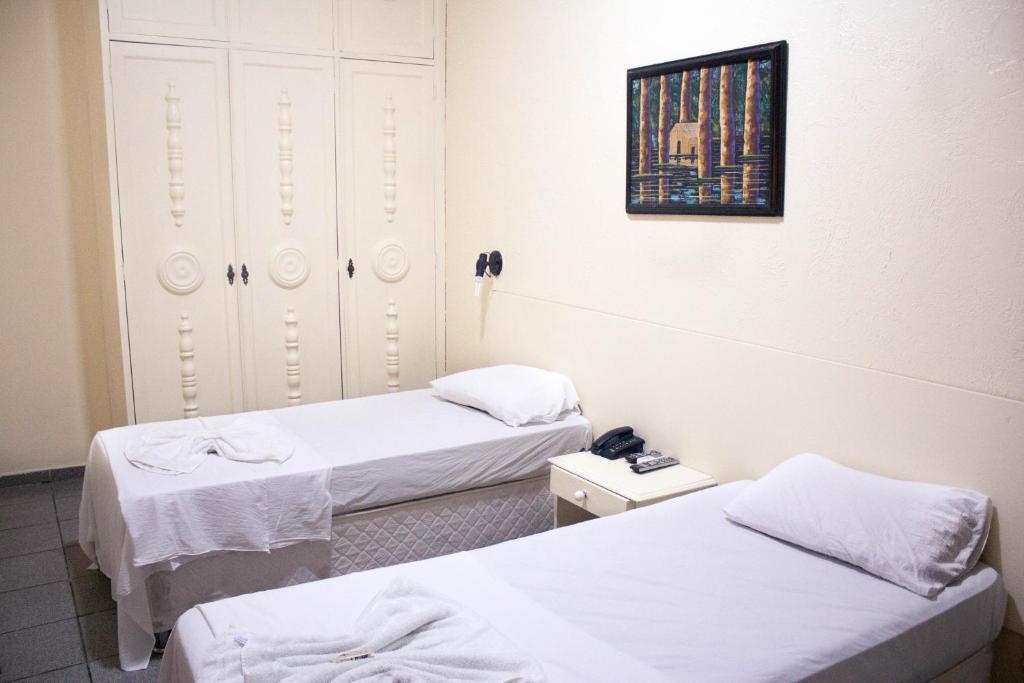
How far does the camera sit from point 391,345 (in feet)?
14.1

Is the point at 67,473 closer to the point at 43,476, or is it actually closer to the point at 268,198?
the point at 43,476

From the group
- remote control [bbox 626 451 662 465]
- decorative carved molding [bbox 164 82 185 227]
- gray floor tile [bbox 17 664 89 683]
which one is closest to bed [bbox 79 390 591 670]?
gray floor tile [bbox 17 664 89 683]

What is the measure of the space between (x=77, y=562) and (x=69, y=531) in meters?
0.35

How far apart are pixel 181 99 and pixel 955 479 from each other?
3279 millimetres

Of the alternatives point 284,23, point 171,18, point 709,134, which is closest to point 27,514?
point 171,18

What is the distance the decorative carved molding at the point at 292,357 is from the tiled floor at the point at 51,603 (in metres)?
1.07

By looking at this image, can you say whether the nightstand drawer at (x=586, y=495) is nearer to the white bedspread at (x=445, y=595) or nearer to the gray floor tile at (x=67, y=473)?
the white bedspread at (x=445, y=595)

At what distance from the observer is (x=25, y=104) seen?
396 cm

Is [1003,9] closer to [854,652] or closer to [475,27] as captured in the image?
[854,652]

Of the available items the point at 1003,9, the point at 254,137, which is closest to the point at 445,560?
the point at 1003,9

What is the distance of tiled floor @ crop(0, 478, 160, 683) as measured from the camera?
8.55ft

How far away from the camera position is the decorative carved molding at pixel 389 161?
4.12m

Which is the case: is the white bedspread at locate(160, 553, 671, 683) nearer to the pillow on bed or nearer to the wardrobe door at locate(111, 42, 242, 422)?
the pillow on bed

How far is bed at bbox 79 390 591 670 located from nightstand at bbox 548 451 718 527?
0.23 m
